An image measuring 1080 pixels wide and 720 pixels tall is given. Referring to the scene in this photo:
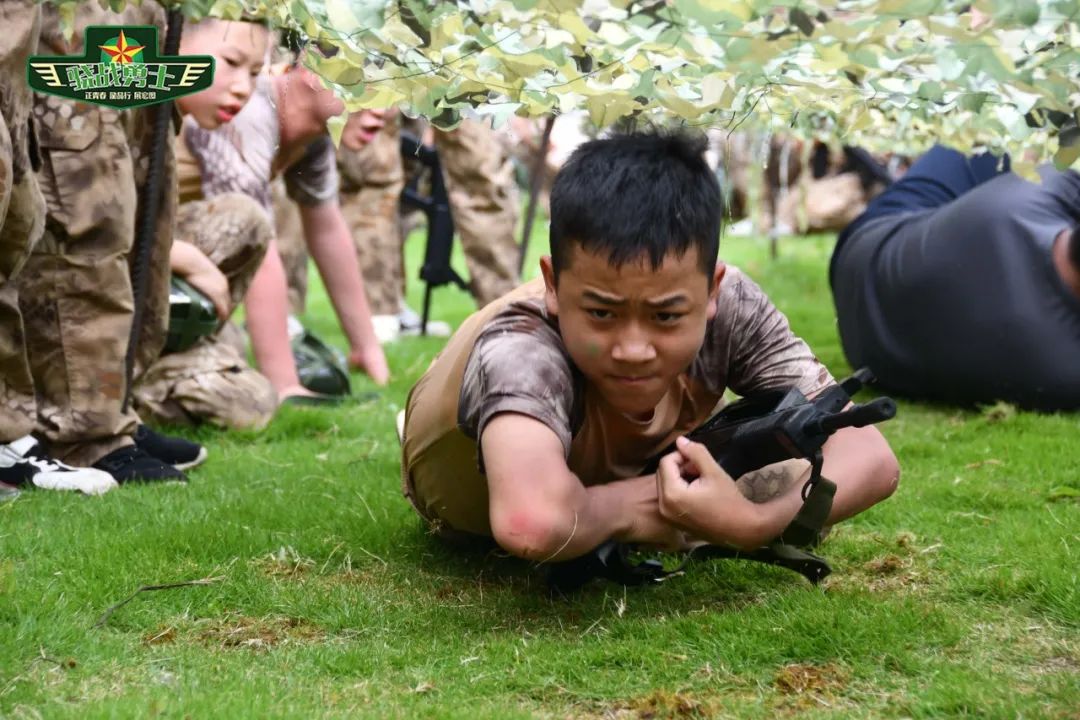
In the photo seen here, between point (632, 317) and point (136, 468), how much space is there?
73.9 inches

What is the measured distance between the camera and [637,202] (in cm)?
246

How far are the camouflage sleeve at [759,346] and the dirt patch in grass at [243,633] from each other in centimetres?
102

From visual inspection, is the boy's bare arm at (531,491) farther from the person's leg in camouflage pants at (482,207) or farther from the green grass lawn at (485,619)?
the person's leg in camouflage pants at (482,207)

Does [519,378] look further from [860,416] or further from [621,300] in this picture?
[860,416]

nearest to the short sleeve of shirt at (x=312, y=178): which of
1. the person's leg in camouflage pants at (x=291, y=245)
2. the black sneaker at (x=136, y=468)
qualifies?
the black sneaker at (x=136, y=468)

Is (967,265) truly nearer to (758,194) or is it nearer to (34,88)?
(34,88)

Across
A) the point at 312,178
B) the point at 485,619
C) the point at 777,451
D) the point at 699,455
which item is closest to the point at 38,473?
the point at 485,619

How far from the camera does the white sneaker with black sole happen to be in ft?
11.6

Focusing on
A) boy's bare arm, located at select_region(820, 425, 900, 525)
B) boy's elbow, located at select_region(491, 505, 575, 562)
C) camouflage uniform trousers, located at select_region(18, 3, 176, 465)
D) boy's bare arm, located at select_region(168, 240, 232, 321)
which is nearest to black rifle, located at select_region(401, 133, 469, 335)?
boy's bare arm, located at select_region(168, 240, 232, 321)

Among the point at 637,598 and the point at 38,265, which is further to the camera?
the point at 38,265

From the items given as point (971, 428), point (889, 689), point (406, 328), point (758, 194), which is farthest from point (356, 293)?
point (758, 194)

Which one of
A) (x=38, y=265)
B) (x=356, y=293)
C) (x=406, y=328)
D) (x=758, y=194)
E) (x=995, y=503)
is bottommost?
(x=758, y=194)

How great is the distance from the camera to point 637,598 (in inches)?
111

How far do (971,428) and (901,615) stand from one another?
224 centimetres
